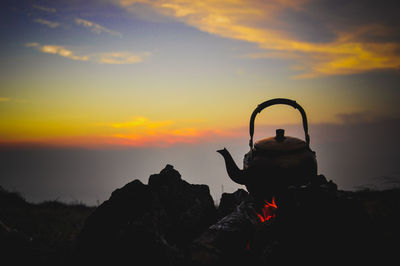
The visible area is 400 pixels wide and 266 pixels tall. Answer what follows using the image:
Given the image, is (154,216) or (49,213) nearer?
(154,216)

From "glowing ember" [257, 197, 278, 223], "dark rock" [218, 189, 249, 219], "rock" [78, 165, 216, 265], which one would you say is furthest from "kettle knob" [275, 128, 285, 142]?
"rock" [78, 165, 216, 265]

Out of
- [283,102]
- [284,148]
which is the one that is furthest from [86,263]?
[283,102]

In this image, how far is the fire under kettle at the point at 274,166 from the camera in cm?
430

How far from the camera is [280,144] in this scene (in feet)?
15.0

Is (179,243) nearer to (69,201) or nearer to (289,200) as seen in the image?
(289,200)

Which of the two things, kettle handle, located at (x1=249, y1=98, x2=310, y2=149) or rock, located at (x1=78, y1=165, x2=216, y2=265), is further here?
kettle handle, located at (x1=249, y1=98, x2=310, y2=149)

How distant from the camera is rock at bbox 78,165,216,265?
389 cm

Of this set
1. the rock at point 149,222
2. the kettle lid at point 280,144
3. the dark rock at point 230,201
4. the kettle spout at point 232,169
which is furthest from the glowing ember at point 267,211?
the rock at point 149,222

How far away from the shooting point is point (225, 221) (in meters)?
4.06

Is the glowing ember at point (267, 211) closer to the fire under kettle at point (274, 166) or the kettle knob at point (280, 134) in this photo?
the fire under kettle at point (274, 166)

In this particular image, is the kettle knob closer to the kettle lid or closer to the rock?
the kettle lid

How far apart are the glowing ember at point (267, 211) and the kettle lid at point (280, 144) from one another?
72 cm

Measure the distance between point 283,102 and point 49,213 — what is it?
7780mm

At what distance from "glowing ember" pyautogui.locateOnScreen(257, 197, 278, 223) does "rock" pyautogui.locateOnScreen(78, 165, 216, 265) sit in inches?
46.3
